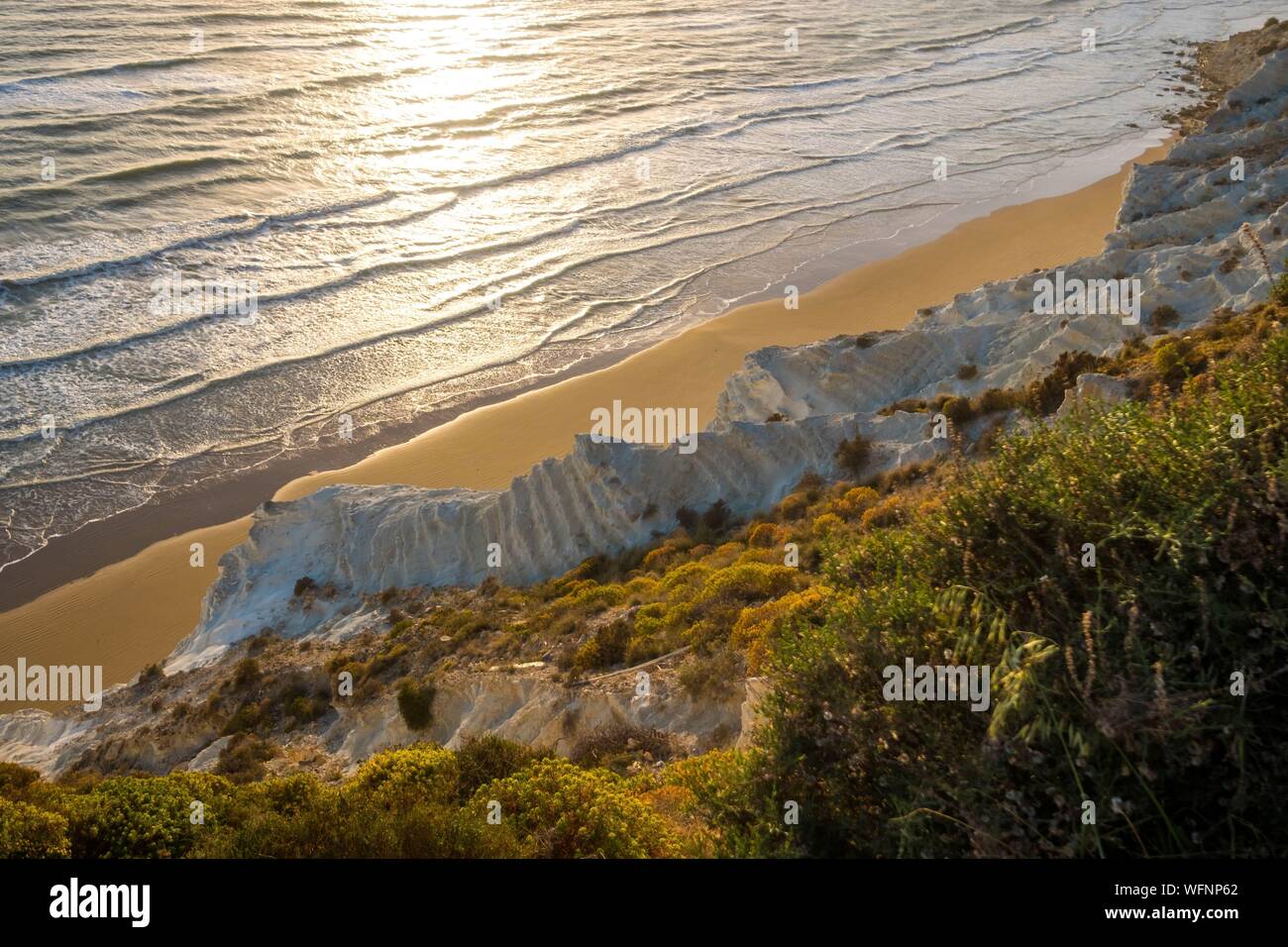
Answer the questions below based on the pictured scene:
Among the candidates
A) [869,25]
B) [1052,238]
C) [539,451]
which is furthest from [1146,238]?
[869,25]

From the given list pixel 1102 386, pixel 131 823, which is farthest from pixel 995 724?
pixel 1102 386

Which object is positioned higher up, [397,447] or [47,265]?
[47,265]

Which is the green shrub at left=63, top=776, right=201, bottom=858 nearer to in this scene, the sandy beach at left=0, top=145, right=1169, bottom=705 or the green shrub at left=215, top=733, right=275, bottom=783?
the green shrub at left=215, top=733, right=275, bottom=783

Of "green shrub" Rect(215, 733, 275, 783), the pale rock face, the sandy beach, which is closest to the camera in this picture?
"green shrub" Rect(215, 733, 275, 783)

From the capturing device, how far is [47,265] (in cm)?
2766

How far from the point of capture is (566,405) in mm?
24203

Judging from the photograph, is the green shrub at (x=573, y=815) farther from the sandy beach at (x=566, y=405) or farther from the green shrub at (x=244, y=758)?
the sandy beach at (x=566, y=405)

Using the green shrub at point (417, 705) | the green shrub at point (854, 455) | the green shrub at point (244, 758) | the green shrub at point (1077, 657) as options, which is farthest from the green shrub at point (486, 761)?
the green shrub at point (854, 455)

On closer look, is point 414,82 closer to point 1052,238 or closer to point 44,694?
point 1052,238

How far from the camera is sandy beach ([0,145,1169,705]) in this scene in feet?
59.3

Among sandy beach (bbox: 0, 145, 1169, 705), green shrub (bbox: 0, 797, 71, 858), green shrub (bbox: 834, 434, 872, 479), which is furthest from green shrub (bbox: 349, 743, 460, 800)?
sandy beach (bbox: 0, 145, 1169, 705)

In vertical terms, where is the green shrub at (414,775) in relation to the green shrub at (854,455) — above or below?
below

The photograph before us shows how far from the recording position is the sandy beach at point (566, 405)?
18062mm
